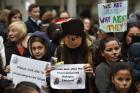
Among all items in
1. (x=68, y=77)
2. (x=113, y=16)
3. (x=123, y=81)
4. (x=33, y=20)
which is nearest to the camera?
(x=123, y=81)

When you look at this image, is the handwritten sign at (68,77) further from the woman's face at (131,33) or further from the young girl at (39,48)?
the woman's face at (131,33)

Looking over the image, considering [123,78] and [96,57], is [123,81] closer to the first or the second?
[123,78]

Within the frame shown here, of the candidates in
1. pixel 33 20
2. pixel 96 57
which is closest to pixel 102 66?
pixel 96 57

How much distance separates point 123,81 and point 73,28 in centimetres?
115

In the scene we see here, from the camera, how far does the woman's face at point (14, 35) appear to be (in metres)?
7.61

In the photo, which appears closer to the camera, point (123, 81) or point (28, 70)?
point (123, 81)

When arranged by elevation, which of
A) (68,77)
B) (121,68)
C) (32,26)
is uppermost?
(121,68)

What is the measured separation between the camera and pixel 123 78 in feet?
18.0

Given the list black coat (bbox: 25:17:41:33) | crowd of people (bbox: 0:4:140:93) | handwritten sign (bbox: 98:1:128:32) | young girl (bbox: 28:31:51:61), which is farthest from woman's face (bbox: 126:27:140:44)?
black coat (bbox: 25:17:41:33)

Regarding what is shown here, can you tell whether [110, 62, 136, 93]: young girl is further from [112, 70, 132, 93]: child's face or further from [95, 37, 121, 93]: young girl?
[95, 37, 121, 93]: young girl

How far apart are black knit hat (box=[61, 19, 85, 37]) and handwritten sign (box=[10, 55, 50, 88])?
482 mm

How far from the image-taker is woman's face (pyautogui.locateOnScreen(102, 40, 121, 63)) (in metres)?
6.07

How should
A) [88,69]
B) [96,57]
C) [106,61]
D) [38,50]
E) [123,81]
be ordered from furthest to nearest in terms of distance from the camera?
[38,50], [96,57], [106,61], [88,69], [123,81]

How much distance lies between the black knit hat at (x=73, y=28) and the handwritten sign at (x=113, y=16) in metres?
1.20
